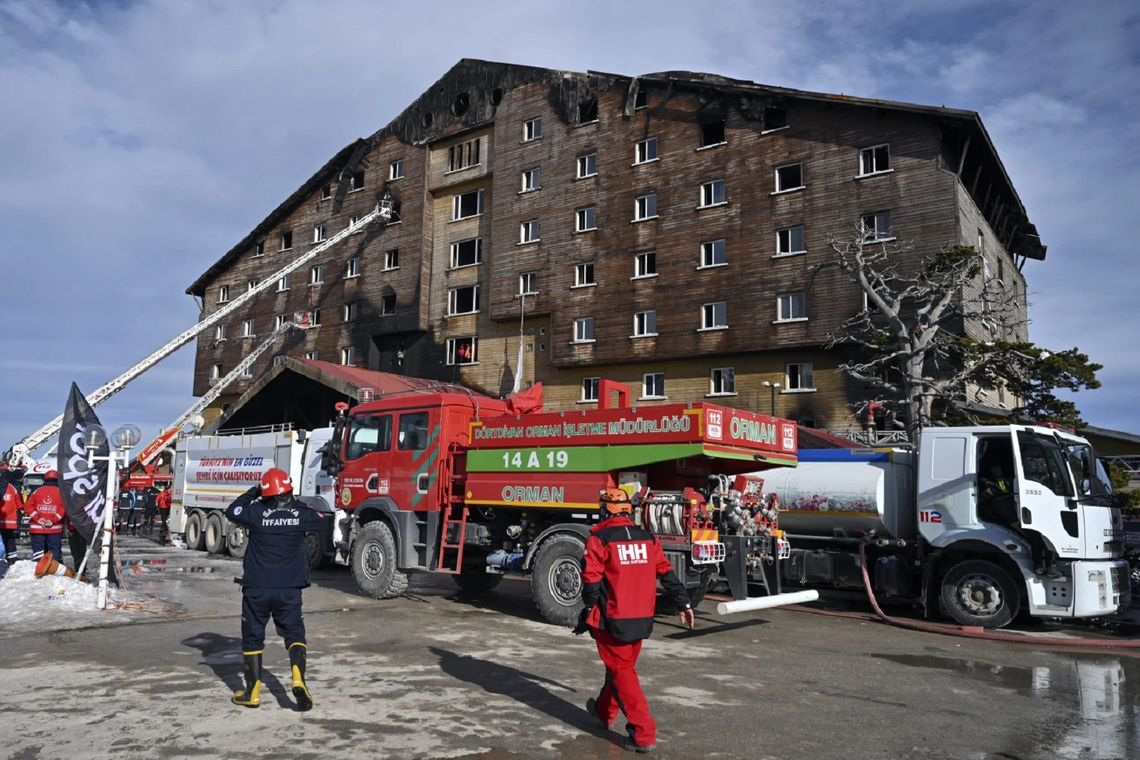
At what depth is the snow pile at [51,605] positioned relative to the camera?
9867mm

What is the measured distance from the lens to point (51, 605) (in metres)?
10.6

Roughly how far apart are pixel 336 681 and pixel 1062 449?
9980 mm

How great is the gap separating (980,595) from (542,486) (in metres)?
6.27

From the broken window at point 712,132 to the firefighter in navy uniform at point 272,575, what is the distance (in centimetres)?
2704

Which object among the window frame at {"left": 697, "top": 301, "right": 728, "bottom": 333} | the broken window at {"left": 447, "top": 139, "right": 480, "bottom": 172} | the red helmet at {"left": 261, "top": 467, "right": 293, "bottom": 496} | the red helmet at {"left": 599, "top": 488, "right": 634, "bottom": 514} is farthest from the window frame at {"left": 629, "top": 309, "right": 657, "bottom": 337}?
the red helmet at {"left": 599, "top": 488, "right": 634, "bottom": 514}

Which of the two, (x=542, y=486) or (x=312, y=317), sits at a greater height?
(x=312, y=317)

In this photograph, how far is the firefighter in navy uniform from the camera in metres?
6.50

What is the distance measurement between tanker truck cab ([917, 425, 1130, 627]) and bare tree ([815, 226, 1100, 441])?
30.5 ft

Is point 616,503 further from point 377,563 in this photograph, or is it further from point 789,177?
point 789,177

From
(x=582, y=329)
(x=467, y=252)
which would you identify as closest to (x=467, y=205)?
(x=467, y=252)

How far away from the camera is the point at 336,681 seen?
736 centimetres

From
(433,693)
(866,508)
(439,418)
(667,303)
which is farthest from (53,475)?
(667,303)

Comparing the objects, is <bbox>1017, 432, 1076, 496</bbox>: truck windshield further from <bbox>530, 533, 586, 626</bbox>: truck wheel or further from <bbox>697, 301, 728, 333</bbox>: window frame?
<bbox>697, 301, 728, 333</bbox>: window frame

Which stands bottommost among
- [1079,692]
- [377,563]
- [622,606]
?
[1079,692]
